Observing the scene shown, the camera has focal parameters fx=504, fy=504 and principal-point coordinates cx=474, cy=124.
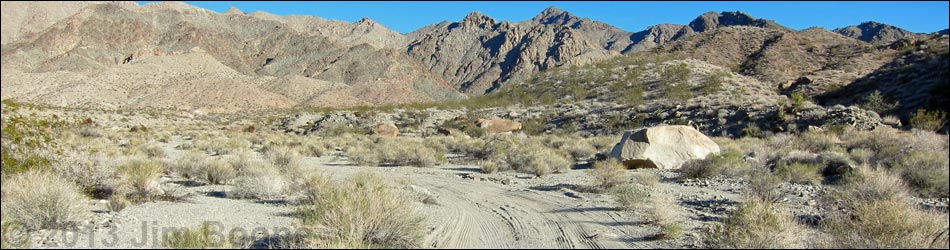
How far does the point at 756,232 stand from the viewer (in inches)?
217

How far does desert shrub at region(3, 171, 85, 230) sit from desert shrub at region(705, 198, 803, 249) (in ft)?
26.6

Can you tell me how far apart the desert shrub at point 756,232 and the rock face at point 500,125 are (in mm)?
27689

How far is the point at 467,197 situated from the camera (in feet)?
34.0

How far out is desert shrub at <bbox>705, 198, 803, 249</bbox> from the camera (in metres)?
5.48

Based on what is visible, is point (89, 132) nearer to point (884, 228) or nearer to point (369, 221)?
point (369, 221)

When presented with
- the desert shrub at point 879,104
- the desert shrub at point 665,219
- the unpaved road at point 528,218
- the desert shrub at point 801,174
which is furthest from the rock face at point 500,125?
the desert shrub at point 665,219

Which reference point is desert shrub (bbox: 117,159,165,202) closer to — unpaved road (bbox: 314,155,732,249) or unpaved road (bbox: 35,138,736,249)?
unpaved road (bbox: 35,138,736,249)

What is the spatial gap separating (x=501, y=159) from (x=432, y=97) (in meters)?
132

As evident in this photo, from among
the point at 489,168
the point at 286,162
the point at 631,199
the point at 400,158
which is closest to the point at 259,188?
the point at 286,162

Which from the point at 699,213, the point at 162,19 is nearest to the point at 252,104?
the point at 162,19

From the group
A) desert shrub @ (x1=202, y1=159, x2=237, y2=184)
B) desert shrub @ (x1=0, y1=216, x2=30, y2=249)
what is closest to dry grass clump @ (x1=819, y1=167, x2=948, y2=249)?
desert shrub @ (x1=0, y1=216, x2=30, y2=249)

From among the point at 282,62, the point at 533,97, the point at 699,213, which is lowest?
the point at 699,213

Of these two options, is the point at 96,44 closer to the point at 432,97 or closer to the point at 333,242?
the point at 432,97

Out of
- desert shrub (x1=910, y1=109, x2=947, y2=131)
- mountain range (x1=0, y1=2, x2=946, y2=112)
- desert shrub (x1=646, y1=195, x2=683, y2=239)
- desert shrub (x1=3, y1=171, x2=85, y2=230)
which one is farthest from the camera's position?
mountain range (x1=0, y1=2, x2=946, y2=112)
